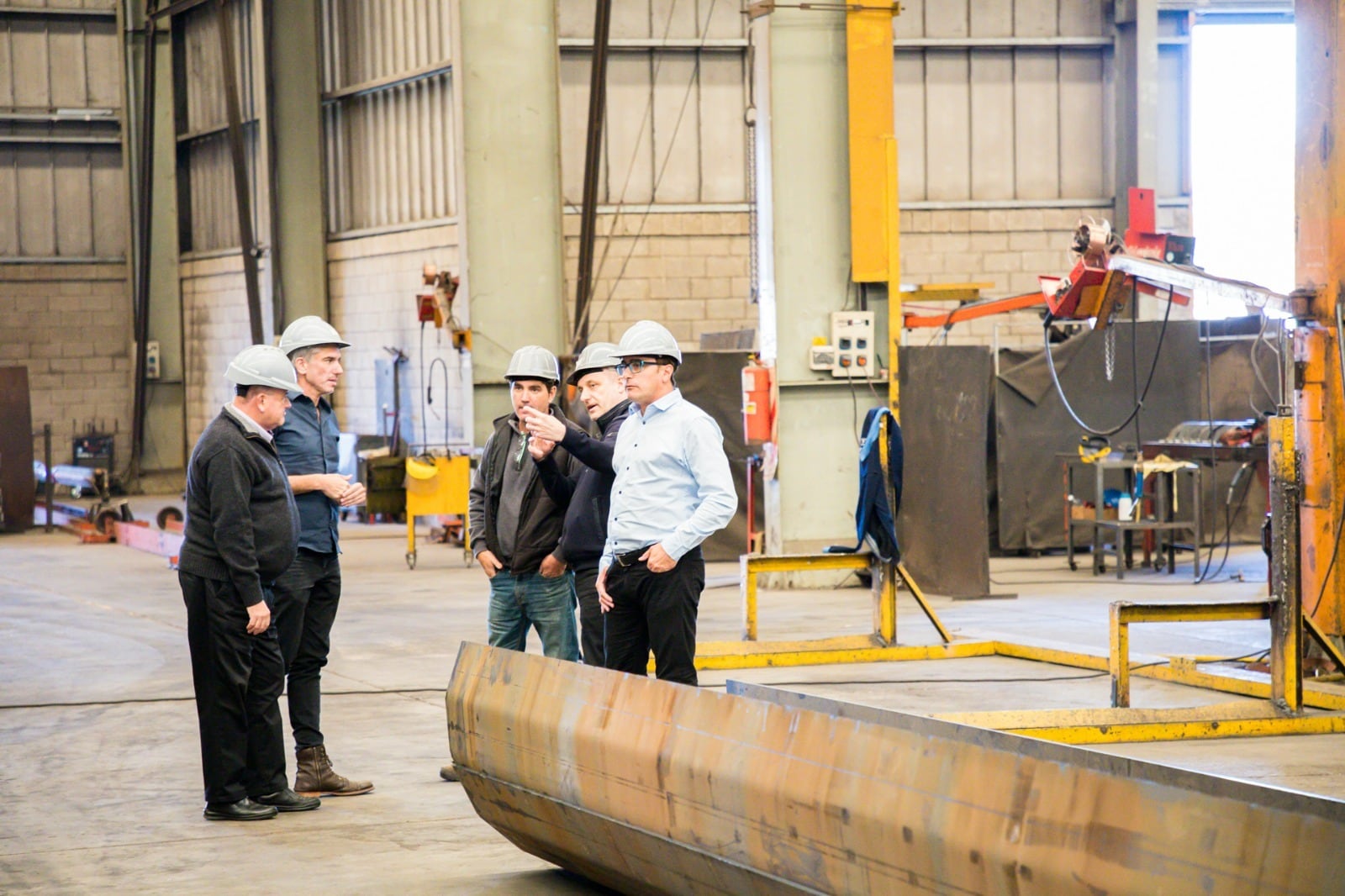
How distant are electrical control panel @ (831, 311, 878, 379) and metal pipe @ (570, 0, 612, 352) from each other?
535 centimetres

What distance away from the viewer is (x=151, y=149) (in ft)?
78.6

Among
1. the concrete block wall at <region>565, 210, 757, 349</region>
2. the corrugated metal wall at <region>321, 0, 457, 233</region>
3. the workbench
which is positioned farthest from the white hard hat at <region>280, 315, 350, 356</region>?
the corrugated metal wall at <region>321, 0, 457, 233</region>

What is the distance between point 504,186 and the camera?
656 inches

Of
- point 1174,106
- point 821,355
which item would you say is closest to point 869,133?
point 821,355

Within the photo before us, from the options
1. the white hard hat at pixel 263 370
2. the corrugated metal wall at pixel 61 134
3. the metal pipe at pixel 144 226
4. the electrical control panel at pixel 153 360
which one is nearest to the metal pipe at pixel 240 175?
the metal pipe at pixel 144 226

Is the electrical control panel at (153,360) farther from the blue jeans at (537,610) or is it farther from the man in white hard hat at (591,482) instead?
the man in white hard hat at (591,482)

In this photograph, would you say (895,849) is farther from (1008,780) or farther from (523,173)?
(523,173)

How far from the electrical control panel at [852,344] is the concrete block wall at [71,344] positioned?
647 inches

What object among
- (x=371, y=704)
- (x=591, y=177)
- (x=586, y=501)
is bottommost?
(x=371, y=704)

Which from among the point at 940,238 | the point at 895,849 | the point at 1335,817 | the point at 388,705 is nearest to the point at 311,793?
the point at 388,705

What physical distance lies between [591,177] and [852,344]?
19.8 feet

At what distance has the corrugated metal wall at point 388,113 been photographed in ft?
63.3

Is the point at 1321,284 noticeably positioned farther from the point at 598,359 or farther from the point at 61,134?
the point at 61,134

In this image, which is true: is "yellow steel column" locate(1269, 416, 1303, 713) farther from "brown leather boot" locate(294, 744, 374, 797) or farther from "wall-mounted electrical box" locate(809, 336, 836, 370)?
"wall-mounted electrical box" locate(809, 336, 836, 370)
